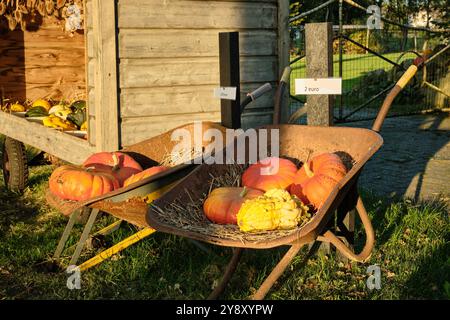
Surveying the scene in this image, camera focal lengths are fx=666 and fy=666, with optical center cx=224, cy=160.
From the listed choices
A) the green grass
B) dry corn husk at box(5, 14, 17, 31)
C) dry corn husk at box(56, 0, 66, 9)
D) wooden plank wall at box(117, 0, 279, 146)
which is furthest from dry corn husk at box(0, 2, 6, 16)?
the green grass

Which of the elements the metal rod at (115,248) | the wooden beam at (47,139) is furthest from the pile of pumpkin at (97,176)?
the wooden beam at (47,139)

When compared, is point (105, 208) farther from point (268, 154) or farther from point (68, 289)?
point (268, 154)

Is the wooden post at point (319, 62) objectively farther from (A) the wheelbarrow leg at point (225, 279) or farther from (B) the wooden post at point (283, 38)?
(B) the wooden post at point (283, 38)

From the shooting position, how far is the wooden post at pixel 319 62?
391 centimetres

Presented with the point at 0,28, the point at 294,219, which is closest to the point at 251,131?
the point at 294,219


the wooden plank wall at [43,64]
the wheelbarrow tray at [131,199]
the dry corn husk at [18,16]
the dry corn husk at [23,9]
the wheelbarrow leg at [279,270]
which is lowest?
the wheelbarrow leg at [279,270]

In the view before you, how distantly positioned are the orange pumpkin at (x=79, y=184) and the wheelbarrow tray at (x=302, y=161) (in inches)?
24.3

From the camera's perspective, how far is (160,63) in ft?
16.8

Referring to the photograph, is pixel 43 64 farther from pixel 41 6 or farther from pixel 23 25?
pixel 41 6

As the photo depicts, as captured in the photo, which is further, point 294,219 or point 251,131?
point 251,131

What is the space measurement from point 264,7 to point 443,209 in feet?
7.15

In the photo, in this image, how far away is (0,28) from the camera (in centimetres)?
762

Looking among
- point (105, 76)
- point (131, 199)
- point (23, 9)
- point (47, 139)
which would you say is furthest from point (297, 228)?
point (23, 9)

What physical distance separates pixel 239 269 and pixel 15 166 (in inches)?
127
